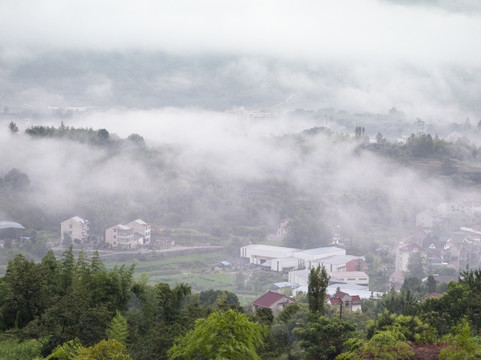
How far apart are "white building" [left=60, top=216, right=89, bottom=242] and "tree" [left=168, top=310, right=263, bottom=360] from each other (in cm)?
3417

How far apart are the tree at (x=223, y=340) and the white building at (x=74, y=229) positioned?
34173mm

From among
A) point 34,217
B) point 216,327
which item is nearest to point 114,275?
point 216,327

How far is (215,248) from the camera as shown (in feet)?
130

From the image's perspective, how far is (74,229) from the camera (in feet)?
125

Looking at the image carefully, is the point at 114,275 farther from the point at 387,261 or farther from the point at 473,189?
the point at 473,189

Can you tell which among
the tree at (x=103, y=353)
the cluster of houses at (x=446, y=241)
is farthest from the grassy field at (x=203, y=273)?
the tree at (x=103, y=353)

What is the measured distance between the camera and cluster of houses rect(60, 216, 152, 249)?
121 feet

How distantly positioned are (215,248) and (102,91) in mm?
54529

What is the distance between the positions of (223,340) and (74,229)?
35.2 m

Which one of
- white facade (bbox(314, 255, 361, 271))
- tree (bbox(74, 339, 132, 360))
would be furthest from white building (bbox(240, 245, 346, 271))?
tree (bbox(74, 339, 132, 360))

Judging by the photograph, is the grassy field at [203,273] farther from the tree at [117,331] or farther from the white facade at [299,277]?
the tree at [117,331]

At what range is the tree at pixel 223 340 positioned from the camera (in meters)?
4.49

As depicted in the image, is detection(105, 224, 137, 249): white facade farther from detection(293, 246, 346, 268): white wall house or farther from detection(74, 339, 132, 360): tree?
detection(74, 339, 132, 360): tree

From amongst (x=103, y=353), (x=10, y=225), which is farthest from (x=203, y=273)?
(x=103, y=353)
